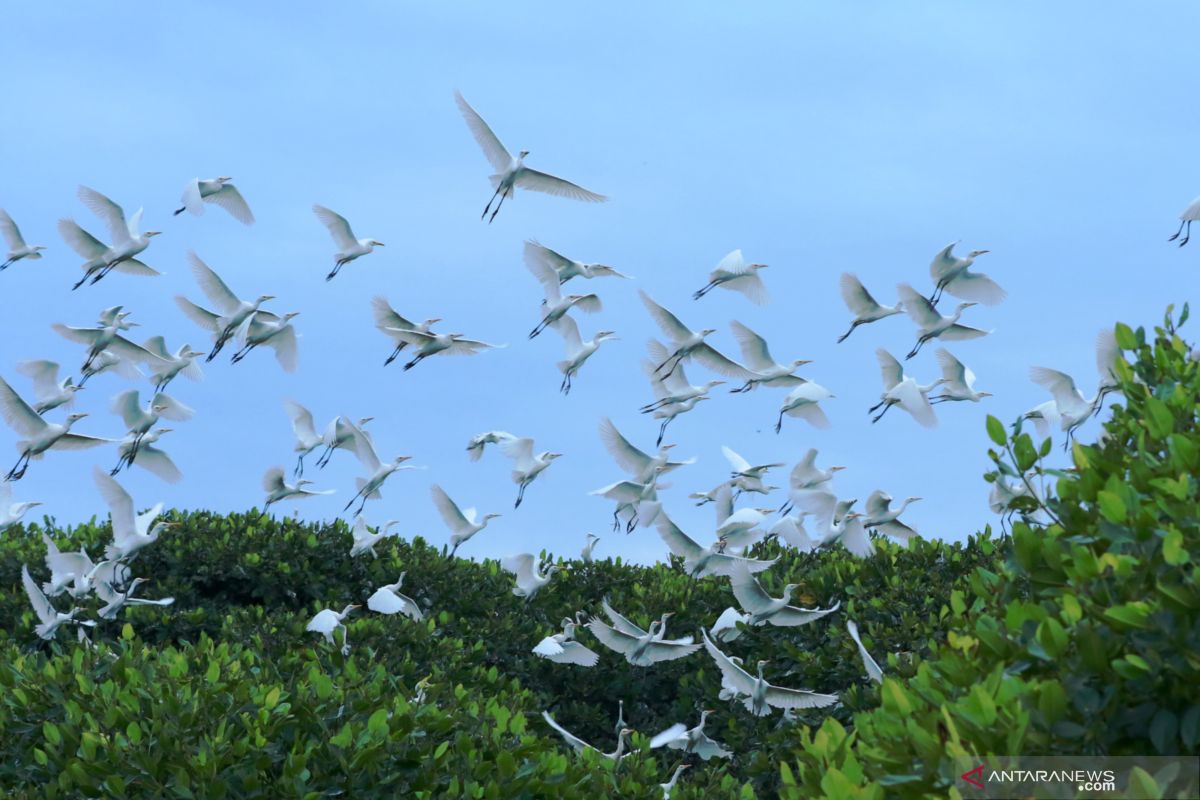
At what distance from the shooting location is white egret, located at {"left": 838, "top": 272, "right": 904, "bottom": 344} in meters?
16.2

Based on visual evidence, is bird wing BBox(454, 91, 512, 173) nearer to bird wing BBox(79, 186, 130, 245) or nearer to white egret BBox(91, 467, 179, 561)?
bird wing BBox(79, 186, 130, 245)

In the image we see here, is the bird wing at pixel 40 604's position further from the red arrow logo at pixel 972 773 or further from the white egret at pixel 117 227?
the red arrow logo at pixel 972 773

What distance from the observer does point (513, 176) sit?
16781mm

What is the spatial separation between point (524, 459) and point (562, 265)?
8.85 feet

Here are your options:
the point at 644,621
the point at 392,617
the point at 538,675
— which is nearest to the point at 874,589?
the point at 644,621

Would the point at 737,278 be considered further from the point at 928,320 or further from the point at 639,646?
the point at 639,646

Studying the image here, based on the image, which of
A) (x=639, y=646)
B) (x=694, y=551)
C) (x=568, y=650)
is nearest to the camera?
(x=639, y=646)

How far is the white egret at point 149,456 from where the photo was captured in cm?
1722

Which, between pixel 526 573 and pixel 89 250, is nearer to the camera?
pixel 526 573

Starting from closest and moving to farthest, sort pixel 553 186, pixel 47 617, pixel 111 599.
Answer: pixel 47 617 < pixel 111 599 < pixel 553 186

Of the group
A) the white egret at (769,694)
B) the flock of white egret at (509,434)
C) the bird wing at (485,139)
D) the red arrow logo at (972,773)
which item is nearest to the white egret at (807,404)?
the flock of white egret at (509,434)

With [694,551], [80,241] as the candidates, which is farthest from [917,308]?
[80,241]

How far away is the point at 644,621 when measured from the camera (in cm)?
1318

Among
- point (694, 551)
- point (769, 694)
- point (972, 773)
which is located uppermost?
point (694, 551)
